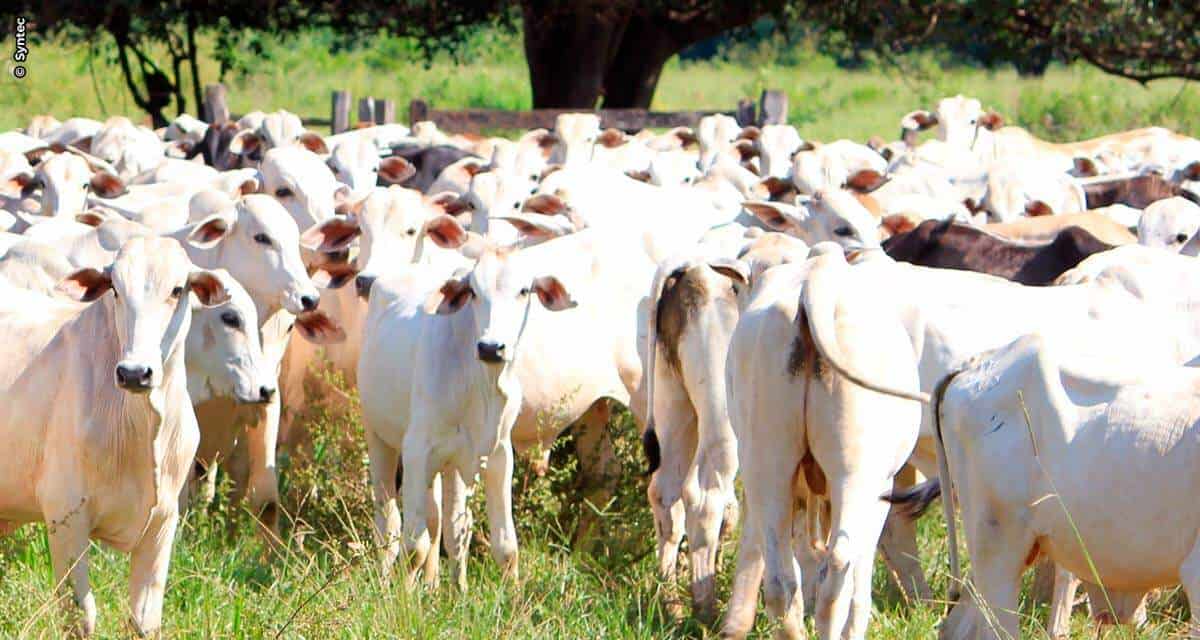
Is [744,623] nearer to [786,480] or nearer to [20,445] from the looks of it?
[786,480]

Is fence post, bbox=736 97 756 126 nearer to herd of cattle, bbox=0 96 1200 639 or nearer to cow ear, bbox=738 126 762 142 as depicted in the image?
cow ear, bbox=738 126 762 142

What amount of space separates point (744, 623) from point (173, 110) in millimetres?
25059

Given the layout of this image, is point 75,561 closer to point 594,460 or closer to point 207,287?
point 207,287

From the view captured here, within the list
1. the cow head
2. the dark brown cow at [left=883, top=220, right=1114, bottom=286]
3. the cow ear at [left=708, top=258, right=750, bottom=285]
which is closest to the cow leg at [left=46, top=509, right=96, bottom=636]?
the cow head

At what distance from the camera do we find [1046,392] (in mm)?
4984

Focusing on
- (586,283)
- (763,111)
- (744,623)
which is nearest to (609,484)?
(586,283)

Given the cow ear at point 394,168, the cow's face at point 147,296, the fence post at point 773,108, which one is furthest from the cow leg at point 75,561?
the fence post at point 773,108

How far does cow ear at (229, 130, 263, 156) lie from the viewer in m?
14.3

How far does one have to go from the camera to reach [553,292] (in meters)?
7.01

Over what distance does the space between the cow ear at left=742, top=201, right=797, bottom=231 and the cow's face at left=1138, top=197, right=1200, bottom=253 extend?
177cm

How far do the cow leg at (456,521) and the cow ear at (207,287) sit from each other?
4.60 ft

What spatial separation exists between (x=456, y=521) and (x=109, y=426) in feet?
5.48

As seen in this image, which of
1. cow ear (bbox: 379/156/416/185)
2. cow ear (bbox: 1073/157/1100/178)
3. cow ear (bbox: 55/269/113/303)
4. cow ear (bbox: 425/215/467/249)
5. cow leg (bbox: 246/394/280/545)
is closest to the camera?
cow ear (bbox: 55/269/113/303)

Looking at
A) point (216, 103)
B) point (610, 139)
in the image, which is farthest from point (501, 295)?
point (216, 103)
